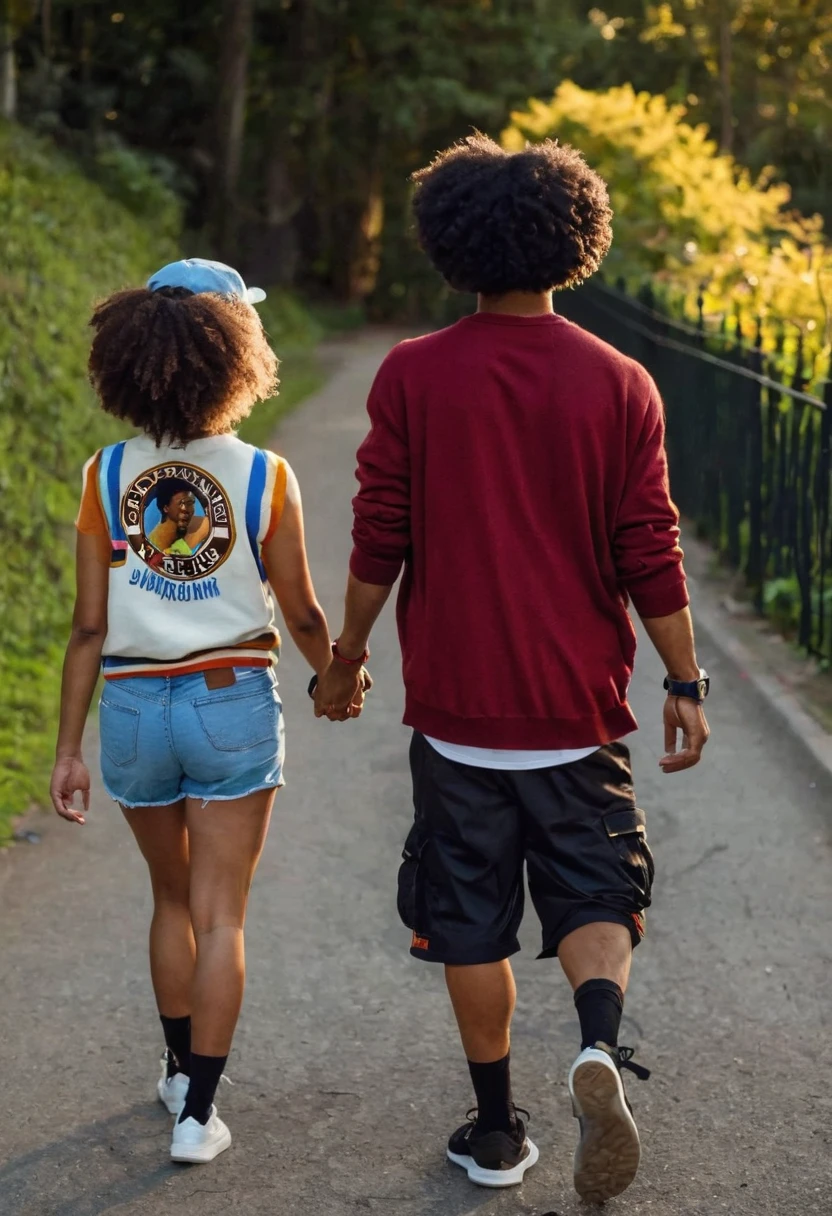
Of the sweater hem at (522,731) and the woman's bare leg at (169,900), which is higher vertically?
the sweater hem at (522,731)

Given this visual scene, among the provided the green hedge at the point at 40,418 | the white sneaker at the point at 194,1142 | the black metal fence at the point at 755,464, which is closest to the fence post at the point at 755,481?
the black metal fence at the point at 755,464

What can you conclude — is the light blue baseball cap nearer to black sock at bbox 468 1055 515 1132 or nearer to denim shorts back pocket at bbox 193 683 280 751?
denim shorts back pocket at bbox 193 683 280 751

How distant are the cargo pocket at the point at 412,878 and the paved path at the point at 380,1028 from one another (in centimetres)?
59

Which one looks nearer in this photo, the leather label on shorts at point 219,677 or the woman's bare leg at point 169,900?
the leather label on shorts at point 219,677

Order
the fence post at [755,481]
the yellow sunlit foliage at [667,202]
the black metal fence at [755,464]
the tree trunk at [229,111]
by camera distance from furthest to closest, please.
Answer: the tree trunk at [229,111], the yellow sunlit foliage at [667,202], the fence post at [755,481], the black metal fence at [755,464]

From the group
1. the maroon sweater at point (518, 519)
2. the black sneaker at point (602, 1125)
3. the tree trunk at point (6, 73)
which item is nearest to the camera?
the black sneaker at point (602, 1125)

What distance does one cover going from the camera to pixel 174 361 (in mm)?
3369

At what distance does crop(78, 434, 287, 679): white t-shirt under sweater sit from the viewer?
3.44 metres

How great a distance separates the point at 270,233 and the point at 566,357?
1102 inches

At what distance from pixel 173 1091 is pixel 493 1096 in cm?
80

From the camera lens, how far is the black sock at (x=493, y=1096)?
11.5 feet

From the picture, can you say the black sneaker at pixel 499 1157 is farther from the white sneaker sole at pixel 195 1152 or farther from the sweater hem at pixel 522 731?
the sweater hem at pixel 522 731

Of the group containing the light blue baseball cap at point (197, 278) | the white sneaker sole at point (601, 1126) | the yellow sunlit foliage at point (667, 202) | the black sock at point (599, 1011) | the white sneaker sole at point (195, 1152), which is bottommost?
the yellow sunlit foliage at point (667, 202)

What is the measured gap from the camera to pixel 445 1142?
3773 millimetres
